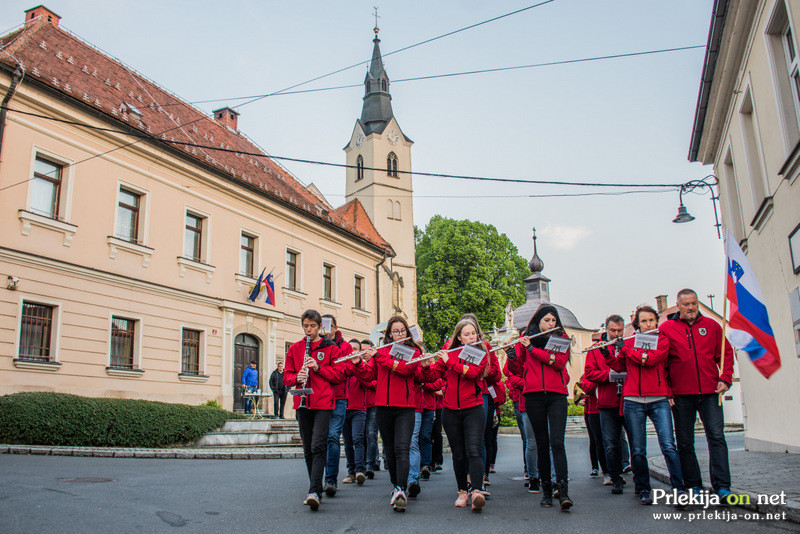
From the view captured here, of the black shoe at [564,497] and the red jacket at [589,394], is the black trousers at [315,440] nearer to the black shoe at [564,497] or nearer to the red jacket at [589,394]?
the black shoe at [564,497]

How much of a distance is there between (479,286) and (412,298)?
10776 mm

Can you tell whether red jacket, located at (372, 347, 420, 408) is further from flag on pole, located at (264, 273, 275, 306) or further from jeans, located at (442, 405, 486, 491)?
flag on pole, located at (264, 273, 275, 306)

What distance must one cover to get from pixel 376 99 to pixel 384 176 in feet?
21.9

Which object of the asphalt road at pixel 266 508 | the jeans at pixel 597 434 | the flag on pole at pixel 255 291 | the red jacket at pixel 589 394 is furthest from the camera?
the flag on pole at pixel 255 291

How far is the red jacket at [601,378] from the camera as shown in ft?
24.4

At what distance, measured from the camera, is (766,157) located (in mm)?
10664

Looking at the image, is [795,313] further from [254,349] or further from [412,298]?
[412,298]

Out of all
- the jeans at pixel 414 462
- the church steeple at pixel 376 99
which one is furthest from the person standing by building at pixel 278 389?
the church steeple at pixel 376 99

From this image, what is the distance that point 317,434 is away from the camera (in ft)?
21.1

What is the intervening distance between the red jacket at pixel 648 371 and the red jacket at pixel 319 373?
117 inches

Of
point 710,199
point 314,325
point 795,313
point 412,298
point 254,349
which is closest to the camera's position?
point 314,325

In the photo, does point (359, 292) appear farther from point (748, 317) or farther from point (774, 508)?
point (774, 508)

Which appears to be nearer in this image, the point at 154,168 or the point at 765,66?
the point at 765,66

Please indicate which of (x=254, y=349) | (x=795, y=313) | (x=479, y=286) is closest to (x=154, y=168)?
(x=254, y=349)
